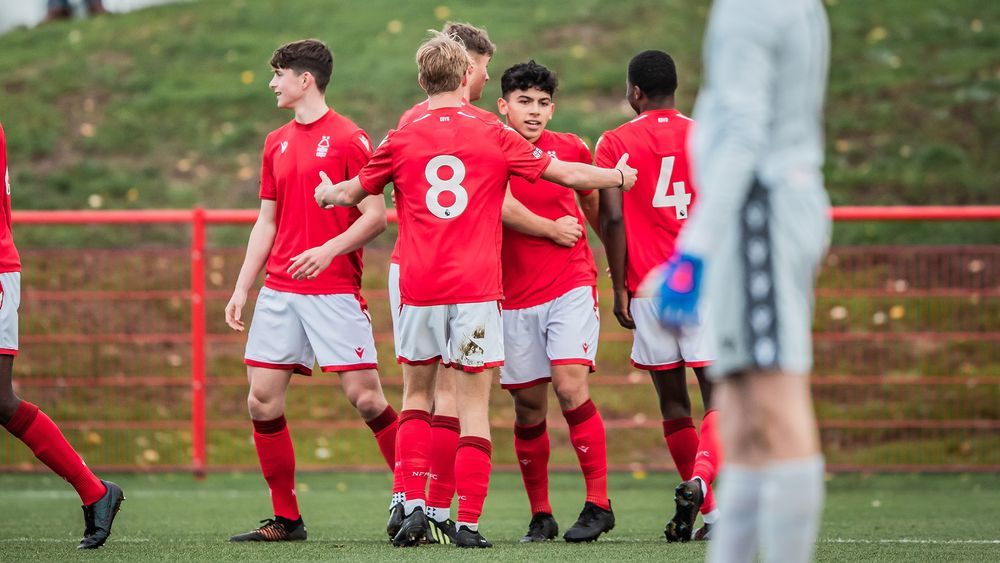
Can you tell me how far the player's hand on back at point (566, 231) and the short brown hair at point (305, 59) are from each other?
121cm

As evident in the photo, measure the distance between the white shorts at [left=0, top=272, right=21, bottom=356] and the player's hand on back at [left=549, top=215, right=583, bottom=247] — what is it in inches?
89.9

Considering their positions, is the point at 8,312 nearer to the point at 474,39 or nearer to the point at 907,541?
the point at 474,39

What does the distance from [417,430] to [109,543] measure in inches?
56.9

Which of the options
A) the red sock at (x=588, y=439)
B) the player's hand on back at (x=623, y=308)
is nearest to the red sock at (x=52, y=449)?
the red sock at (x=588, y=439)

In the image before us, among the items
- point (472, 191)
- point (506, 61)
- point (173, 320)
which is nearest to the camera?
point (472, 191)

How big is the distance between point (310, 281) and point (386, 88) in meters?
9.56

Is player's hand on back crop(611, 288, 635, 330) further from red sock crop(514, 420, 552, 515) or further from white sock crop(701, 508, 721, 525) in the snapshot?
white sock crop(701, 508, 721, 525)

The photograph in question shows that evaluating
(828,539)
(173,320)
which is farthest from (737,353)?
(173,320)

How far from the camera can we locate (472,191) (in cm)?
528

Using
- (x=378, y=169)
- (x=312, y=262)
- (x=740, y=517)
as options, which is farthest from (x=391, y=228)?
(x=740, y=517)

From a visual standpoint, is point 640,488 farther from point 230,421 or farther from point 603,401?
point 230,421

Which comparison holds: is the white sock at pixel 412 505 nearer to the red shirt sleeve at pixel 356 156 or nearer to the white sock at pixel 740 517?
the red shirt sleeve at pixel 356 156

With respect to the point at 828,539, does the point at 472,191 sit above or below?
above

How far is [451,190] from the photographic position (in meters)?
5.29
